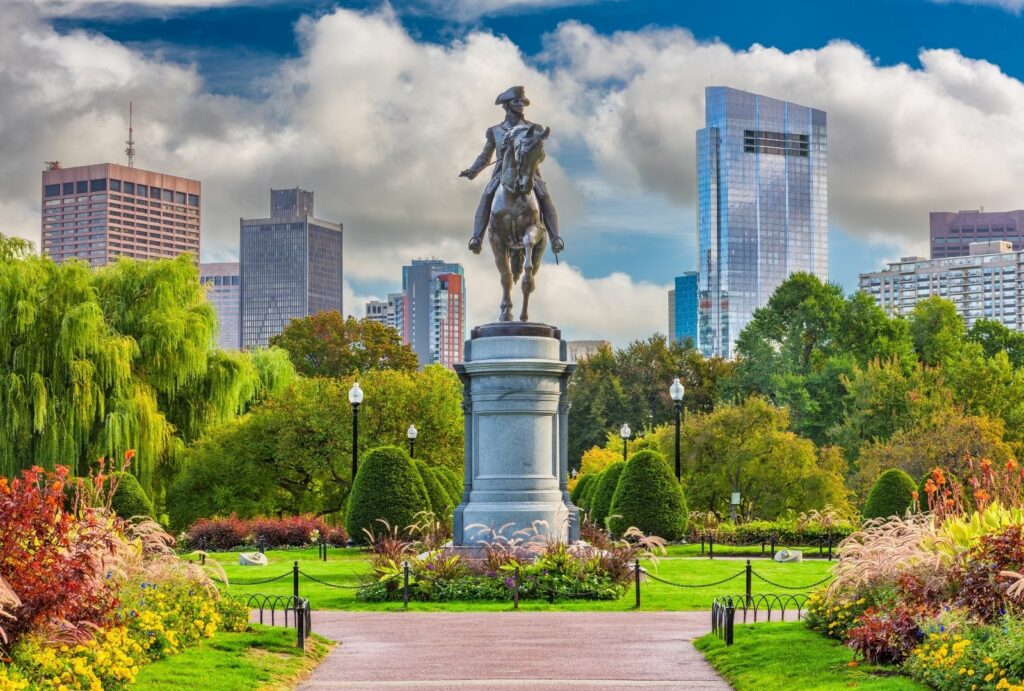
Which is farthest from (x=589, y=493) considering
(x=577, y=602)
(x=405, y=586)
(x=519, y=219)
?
(x=405, y=586)

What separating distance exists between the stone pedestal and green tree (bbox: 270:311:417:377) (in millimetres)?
57858

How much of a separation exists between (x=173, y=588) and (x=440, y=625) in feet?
13.5

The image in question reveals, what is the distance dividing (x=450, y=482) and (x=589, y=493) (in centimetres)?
625

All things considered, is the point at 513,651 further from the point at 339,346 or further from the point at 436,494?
the point at 339,346

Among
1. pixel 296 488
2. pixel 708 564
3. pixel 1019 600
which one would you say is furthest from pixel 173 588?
pixel 296 488

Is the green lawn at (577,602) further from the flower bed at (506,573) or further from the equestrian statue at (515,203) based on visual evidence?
the equestrian statue at (515,203)

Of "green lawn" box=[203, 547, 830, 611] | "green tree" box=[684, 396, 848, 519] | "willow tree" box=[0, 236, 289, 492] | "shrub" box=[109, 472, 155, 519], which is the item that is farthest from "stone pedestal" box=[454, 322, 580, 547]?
"green tree" box=[684, 396, 848, 519]

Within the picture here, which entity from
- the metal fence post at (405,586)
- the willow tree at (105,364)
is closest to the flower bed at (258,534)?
the willow tree at (105,364)

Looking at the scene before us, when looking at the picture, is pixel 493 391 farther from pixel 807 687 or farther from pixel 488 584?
pixel 807 687

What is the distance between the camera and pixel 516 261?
28656 millimetres

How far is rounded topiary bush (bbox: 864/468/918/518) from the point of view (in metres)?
38.5

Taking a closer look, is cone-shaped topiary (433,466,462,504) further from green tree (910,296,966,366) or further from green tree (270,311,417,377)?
green tree (910,296,966,366)

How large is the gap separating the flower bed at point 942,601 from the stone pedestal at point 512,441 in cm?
830

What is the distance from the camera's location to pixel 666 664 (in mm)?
16594
